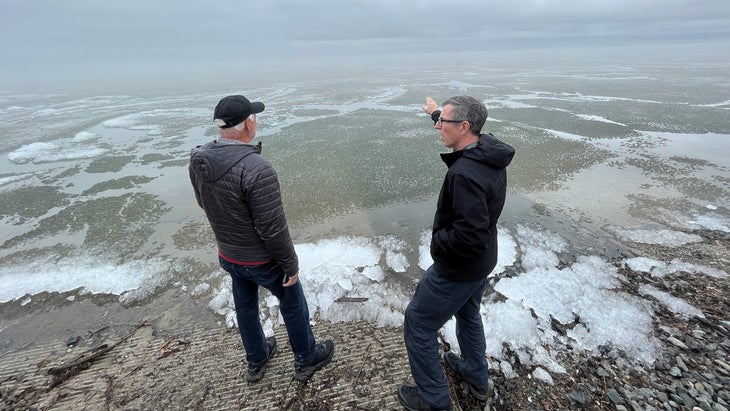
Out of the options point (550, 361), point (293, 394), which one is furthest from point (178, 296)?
point (550, 361)

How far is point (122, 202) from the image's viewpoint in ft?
31.8

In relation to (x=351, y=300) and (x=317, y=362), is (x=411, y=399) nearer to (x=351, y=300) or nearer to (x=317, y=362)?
(x=317, y=362)

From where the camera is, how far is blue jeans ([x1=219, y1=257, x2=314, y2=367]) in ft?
10.3

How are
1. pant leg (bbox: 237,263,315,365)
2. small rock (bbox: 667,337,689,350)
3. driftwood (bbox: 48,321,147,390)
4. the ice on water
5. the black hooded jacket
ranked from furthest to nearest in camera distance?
the ice on water < small rock (bbox: 667,337,689,350) < driftwood (bbox: 48,321,147,390) < pant leg (bbox: 237,263,315,365) < the black hooded jacket

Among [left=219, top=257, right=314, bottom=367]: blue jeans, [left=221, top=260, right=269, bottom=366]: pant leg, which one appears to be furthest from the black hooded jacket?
[left=221, top=260, right=269, bottom=366]: pant leg

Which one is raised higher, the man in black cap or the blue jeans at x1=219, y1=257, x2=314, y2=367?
the man in black cap

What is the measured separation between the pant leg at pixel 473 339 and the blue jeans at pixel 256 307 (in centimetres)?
161

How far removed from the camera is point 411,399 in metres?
3.29

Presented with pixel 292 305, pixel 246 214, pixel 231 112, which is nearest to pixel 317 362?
pixel 292 305

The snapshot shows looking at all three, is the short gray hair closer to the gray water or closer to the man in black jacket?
the man in black jacket

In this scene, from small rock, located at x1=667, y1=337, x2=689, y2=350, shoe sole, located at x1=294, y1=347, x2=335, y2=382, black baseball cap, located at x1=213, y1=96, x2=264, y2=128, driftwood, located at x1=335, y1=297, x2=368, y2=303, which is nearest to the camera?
black baseball cap, located at x1=213, y1=96, x2=264, y2=128

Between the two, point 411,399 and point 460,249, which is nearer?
point 460,249

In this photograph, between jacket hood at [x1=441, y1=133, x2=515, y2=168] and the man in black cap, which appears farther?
the man in black cap

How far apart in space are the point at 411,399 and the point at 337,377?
2.88ft
